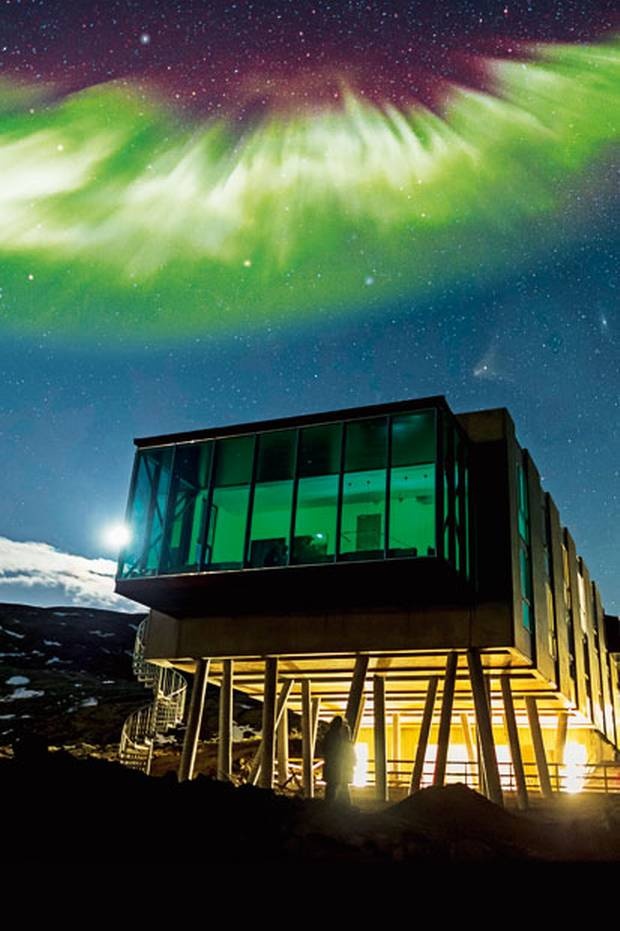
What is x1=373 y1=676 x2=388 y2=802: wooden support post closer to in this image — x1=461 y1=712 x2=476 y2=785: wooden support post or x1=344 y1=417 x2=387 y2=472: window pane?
→ x1=344 y1=417 x2=387 y2=472: window pane

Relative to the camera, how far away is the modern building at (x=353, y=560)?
2555 cm

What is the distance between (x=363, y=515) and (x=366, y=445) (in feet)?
7.25

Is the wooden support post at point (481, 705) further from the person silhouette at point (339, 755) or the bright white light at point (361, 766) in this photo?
the bright white light at point (361, 766)

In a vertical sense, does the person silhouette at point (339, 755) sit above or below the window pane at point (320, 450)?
below

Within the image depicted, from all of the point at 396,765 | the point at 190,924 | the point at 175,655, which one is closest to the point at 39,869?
the point at 190,924

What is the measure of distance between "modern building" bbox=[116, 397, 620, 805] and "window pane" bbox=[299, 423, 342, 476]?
0.05 metres

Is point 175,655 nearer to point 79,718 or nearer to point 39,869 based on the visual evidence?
point 39,869

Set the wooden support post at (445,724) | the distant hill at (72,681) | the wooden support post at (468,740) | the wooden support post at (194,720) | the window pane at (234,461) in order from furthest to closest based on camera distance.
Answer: the distant hill at (72,681), the wooden support post at (468,740), the wooden support post at (194,720), the window pane at (234,461), the wooden support post at (445,724)

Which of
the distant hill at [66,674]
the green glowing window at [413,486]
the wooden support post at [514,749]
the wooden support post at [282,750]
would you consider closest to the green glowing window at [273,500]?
the green glowing window at [413,486]

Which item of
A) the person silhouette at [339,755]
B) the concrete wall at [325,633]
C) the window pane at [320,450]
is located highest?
the window pane at [320,450]

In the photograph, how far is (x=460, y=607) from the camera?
1088 inches

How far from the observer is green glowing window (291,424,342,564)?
25.9m

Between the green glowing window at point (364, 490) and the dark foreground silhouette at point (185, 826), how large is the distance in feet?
29.7

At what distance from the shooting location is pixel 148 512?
28.1m
